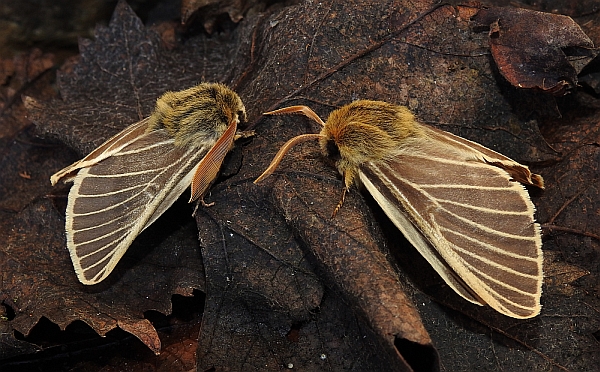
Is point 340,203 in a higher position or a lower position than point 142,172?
lower

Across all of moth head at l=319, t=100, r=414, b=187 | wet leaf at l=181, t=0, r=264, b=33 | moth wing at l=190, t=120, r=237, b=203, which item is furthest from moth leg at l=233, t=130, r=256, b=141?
wet leaf at l=181, t=0, r=264, b=33

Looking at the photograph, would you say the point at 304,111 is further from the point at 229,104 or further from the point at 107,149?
the point at 107,149

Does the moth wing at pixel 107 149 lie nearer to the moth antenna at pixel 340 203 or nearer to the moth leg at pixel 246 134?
the moth leg at pixel 246 134

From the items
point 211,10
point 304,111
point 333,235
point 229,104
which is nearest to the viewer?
point 333,235

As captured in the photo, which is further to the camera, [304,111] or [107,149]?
[107,149]

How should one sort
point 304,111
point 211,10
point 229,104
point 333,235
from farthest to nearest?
point 211,10 → point 229,104 → point 304,111 → point 333,235

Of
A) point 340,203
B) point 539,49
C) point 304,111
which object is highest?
point 304,111

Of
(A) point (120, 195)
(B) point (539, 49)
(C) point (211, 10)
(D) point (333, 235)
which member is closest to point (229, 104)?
(A) point (120, 195)

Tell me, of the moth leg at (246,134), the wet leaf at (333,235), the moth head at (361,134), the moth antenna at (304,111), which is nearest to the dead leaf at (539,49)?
the wet leaf at (333,235)
